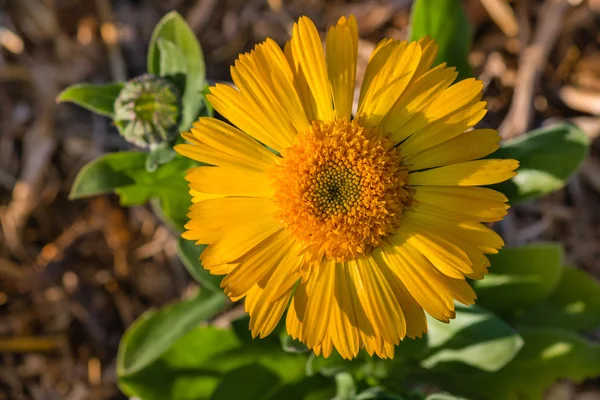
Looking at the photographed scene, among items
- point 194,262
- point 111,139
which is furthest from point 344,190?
point 111,139

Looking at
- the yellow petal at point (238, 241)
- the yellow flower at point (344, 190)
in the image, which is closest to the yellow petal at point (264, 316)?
the yellow flower at point (344, 190)

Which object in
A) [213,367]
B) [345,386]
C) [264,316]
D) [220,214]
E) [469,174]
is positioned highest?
[469,174]

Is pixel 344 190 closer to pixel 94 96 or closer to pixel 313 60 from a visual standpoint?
pixel 313 60

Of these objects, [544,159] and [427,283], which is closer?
[427,283]

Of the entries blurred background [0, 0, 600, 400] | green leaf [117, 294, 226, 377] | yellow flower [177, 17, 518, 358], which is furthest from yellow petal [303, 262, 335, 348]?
blurred background [0, 0, 600, 400]

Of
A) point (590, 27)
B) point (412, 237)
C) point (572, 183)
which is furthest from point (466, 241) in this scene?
point (590, 27)

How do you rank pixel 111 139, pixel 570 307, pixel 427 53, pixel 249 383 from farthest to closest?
pixel 111 139, pixel 570 307, pixel 249 383, pixel 427 53

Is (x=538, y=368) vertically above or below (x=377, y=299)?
below

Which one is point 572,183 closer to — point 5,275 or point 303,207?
point 303,207
